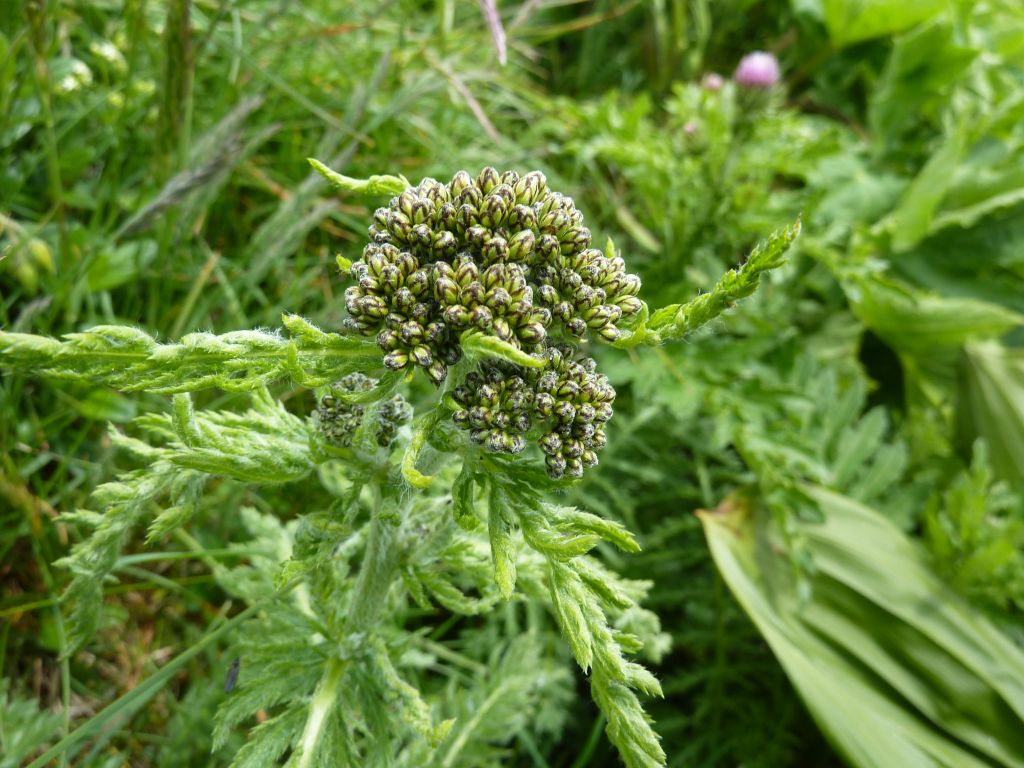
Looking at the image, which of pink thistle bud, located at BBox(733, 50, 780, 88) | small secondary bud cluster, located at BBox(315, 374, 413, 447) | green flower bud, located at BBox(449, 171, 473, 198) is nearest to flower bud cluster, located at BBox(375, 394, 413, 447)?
small secondary bud cluster, located at BBox(315, 374, 413, 447)

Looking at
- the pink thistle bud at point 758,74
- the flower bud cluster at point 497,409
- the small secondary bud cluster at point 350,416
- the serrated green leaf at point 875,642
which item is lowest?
the serrated green leaf at point 875,642

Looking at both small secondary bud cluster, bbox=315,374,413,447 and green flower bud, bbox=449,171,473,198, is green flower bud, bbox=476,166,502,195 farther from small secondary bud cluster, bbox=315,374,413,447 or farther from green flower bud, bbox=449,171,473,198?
small secondary bud cluster, bbox=315,374,413,447

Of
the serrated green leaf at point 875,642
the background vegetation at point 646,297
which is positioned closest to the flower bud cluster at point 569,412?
the background vegetation at point 646,297

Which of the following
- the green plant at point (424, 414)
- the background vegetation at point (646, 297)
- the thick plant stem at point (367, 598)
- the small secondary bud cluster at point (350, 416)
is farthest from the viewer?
the background vegetation at point (646, 297)

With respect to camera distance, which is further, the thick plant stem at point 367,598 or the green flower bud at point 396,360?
the thick plant stem at point 367,598

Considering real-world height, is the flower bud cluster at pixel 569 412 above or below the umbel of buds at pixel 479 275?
below

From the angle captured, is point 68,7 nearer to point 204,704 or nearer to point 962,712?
point 204,704

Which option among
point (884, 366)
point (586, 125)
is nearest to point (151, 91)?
point (586, 125)

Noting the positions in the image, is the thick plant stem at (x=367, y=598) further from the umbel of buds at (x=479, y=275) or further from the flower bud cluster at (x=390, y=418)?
the umbel of buds at (x=479, y=275)
